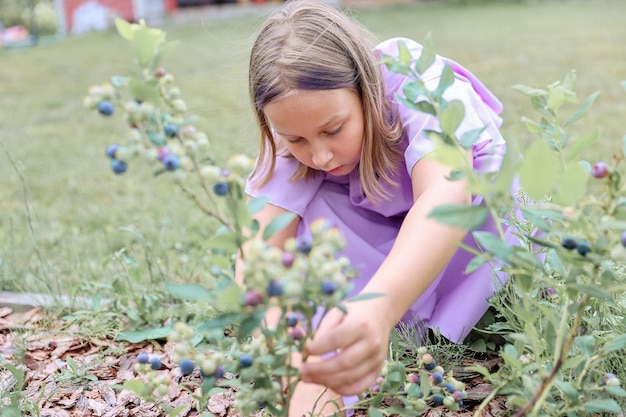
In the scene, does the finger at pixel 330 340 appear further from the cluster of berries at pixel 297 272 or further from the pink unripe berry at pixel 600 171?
the pink unripe berry at pixel 600 171

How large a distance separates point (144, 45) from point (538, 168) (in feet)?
1.51

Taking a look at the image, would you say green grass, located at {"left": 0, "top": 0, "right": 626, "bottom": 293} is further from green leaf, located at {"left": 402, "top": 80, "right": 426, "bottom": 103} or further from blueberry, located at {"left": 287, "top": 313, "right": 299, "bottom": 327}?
blueberry, located at {"left": 287, "top": 313, "right": 299, "bottom": 327}

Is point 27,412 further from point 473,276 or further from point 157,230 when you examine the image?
point 157,230

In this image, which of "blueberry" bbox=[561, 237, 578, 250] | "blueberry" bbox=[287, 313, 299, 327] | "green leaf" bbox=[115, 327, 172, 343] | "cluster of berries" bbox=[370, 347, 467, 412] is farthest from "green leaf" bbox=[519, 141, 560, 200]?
"green leaf" bbox=[115, 327, 172, 343]

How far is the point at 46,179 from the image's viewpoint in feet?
12.2

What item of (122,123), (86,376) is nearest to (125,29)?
(86,376)

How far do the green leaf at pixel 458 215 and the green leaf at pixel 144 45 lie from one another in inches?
14.6

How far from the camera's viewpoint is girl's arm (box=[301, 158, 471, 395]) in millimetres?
1035

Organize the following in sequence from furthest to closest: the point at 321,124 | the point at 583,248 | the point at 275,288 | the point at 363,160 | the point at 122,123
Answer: the point at 122,123, the point at 363,160, the point at 321,124, the point at 583,248, the point at 275,288

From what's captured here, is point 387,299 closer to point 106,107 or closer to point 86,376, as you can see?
point 106,107

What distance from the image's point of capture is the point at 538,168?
31.1 inches

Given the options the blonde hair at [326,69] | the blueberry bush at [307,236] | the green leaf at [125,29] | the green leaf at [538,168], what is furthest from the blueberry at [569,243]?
the blonde hair at [326,69]

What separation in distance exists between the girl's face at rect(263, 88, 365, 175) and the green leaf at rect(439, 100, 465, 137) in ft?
1.86

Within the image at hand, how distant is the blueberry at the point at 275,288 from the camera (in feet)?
2.56
